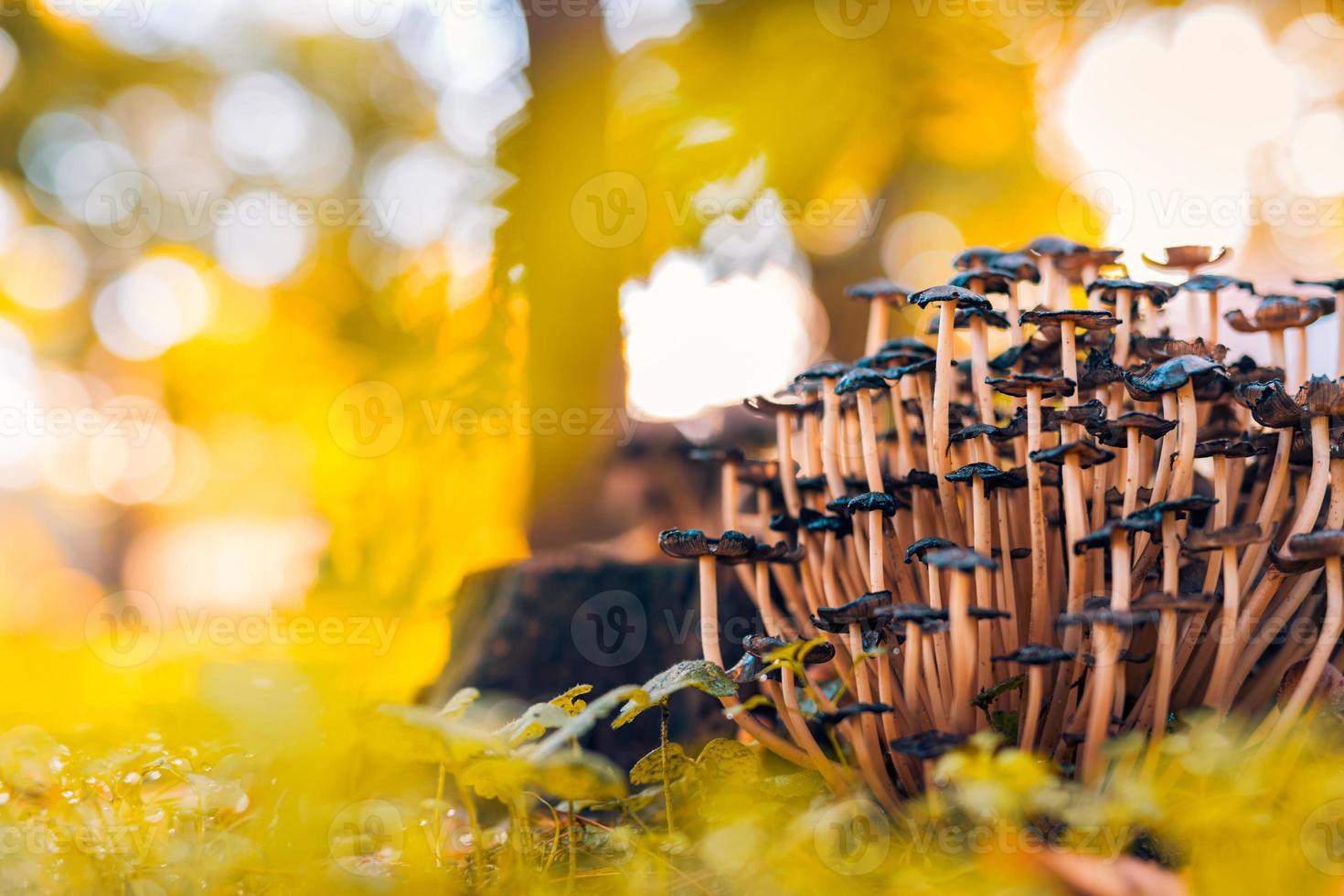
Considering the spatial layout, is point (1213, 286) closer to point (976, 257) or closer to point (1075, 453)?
point (976, 257)

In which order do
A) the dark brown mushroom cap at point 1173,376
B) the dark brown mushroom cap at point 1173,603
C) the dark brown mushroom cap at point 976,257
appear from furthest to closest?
the dark brown mushroom cap at point 976,257 → the dark brown mushroom cap at point 1173,376 → the dark brown mushroom cap at point 1173,603

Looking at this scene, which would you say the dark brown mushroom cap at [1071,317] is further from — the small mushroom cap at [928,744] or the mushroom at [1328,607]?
the small mushroom cap at [928,744]

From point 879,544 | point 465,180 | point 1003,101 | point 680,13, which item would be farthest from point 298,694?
point 1003,101

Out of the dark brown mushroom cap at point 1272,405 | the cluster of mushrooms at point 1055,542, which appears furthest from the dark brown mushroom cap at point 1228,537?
the dark brown mushroom cap at point 1272,405

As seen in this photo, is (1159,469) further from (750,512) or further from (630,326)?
(630,326)

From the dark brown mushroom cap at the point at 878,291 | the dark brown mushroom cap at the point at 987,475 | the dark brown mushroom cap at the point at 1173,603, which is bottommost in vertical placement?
the dark brown mushroom cap at the point at 1173,603

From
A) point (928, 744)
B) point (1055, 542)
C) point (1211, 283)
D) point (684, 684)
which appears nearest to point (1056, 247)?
point (1211, 283)
